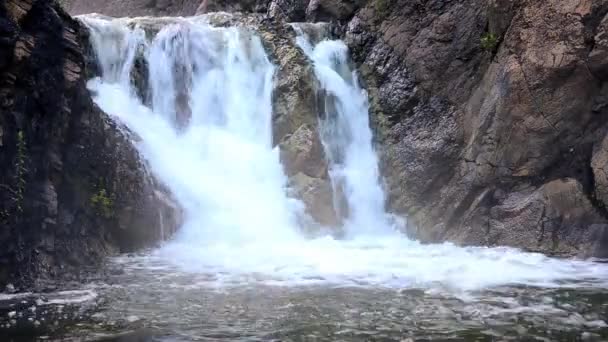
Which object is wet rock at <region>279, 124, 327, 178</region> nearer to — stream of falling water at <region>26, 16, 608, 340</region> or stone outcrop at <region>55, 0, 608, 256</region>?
stone outcrop at <region>55, 0, 608, 256</region>

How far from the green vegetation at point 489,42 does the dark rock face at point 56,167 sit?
898 centimetres

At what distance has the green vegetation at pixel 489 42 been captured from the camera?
14.5 m

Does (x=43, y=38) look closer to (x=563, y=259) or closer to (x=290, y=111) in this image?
(x=290, y=111)

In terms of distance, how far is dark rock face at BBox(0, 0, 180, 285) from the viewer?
27.7 ft

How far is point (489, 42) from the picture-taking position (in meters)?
14.7

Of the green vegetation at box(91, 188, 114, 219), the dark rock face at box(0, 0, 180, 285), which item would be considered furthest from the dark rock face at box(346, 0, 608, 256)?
the green vegetation at box(91, 188, 114, 219)

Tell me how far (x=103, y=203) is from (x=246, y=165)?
528 cm

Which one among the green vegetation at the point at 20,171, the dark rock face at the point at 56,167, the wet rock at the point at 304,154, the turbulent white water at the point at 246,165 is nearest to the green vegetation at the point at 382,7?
the turbulent white water at the point at 246,165

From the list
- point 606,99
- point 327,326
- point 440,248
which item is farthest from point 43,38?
point 606,99

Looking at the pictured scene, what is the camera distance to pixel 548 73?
42.1 feet

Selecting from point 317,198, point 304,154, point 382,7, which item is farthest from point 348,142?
point 382,7

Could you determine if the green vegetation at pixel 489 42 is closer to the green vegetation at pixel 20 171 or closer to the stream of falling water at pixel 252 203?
the stream of falling water at pixel 252 203

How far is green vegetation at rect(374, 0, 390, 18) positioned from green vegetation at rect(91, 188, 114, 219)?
34.5 feet

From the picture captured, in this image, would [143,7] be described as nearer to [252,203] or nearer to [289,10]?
[289,10]
